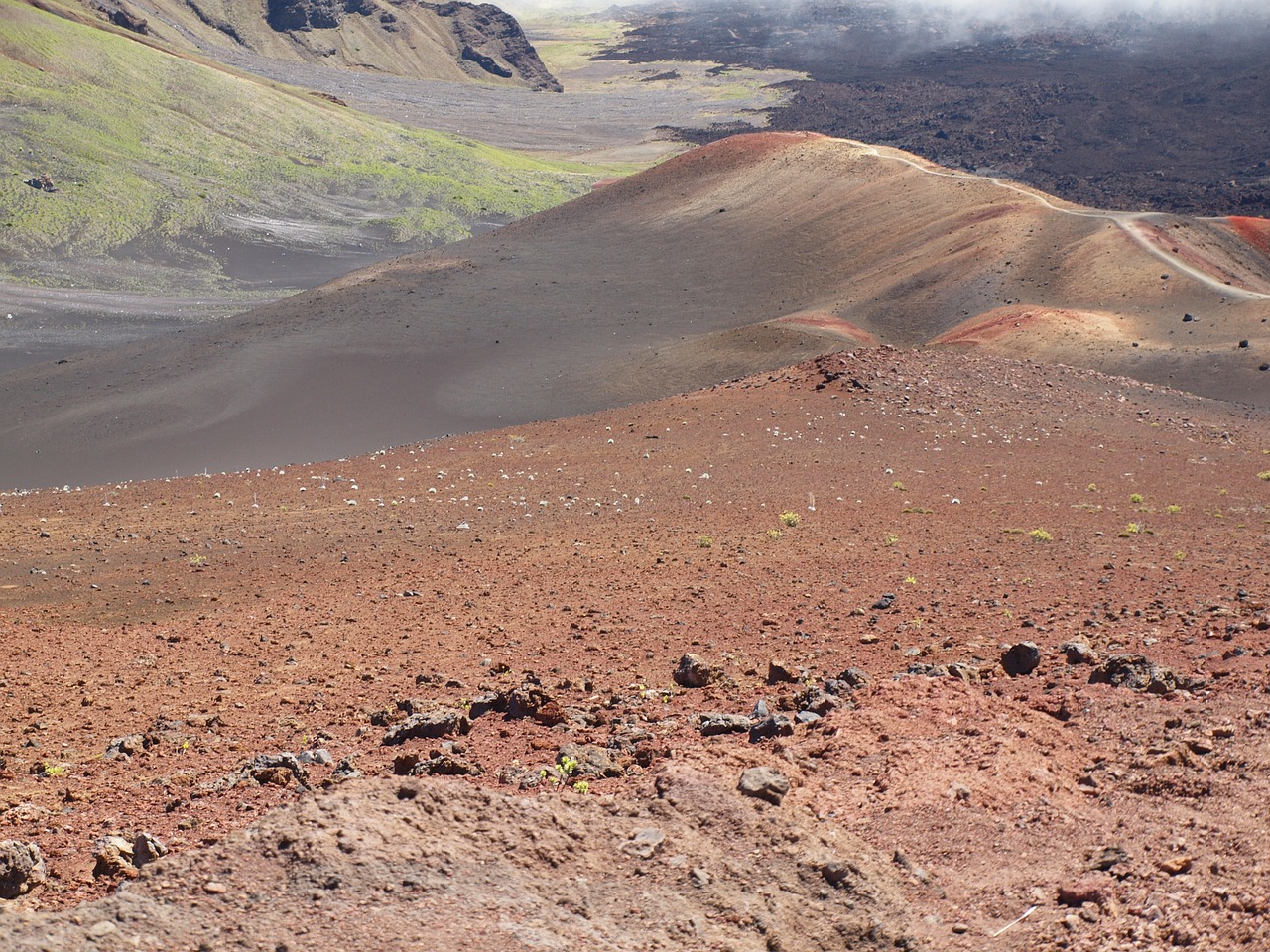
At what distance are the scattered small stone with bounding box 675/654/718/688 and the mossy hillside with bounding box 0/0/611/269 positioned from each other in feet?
132

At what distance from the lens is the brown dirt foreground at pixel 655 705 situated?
467cm

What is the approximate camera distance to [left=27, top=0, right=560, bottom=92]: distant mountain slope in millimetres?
85562

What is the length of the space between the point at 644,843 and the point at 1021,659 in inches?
138

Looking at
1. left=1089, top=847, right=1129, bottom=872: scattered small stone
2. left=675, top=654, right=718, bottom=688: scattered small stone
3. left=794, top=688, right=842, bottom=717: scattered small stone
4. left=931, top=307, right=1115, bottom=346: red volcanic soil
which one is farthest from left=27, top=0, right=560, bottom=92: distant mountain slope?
left=1089, top=847, right=1129, bottom=872: scattered small stone

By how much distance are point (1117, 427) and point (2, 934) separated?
17959 mm

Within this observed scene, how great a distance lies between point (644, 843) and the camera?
500 centimetres

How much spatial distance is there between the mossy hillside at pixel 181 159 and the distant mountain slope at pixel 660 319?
1657 centimetres

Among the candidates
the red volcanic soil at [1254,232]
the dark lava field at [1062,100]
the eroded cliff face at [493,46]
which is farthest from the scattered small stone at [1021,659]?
the eroded cliff face at [493,46]

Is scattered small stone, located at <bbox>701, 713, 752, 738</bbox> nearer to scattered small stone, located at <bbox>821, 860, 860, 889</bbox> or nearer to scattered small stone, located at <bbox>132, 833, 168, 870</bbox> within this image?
scattered small stone, located at <bbox>821, 860, 860, 889</bbox>

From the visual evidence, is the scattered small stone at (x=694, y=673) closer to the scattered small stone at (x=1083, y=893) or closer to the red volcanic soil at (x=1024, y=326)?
the scattered small stone at (x=1083, y=893)

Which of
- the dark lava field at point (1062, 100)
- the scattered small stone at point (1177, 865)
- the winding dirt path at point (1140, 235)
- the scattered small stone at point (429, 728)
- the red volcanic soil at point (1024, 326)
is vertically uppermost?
the dark lava field at point (1062, 100)

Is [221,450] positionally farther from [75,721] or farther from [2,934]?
[2,934]

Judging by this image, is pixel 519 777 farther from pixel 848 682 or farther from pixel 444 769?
pixel 848 682

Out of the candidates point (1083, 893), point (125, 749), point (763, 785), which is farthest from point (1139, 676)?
point (125, 749)
